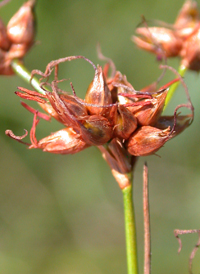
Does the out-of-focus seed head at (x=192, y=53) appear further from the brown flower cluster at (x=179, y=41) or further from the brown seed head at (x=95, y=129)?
the brown seed head at (x=95, y=129)

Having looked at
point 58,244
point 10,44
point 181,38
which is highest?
point 10,44

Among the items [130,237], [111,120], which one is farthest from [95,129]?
[130,237]

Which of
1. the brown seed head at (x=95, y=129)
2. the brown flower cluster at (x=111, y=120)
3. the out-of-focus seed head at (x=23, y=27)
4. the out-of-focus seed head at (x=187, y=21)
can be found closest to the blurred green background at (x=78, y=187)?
the out-of-focus seed head at (x=187, y=21)

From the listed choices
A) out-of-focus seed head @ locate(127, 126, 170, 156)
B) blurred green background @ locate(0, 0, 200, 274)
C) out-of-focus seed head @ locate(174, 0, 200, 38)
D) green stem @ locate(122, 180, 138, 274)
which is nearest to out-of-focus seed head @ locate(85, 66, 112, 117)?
out-of-focus seed head @ locate(127, 126, 170, 156)

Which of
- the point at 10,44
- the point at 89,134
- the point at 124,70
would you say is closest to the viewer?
the point at 89,134

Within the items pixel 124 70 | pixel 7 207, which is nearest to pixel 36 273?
pixel 7 207

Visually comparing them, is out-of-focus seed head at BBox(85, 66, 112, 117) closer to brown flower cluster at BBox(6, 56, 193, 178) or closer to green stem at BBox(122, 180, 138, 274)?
brown flower cluster at BBox(6, 56, 193, 178)

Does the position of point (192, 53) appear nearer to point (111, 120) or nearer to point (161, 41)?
point (161, 41)

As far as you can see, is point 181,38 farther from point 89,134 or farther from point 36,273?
point 36,273
